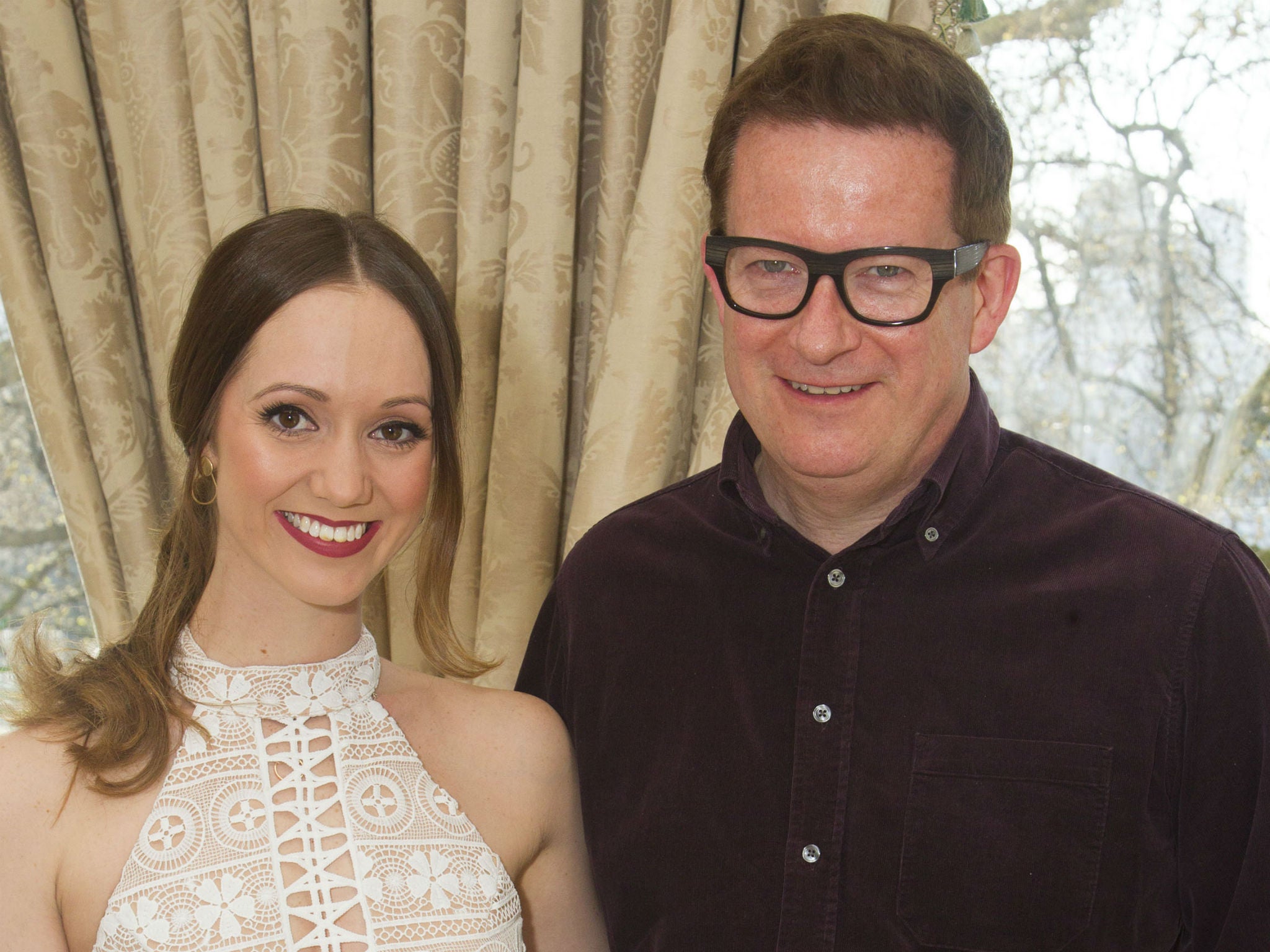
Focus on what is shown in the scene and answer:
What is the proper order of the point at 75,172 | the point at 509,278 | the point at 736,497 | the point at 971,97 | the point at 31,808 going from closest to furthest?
the point at 31,808 < the point at 971,97 < the point at 736,497 < the point at 509,278 < the point at 75,172

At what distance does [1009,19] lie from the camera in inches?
81.6

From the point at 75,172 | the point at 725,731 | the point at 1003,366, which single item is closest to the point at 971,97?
the point at 725,731

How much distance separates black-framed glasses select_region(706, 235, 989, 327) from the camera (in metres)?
1.27

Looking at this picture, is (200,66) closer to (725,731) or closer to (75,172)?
(75,172)

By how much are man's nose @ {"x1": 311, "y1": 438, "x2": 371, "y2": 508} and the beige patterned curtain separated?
58 centimetres

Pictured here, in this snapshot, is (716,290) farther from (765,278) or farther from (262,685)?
(262,685)

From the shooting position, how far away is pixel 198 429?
1335mm

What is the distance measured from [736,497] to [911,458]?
22cm

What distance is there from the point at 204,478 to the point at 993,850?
0.94 meters

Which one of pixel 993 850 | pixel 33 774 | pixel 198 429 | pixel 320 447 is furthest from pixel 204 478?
pixel 993 850

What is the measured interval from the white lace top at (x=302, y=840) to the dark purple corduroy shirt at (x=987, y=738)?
257 mm

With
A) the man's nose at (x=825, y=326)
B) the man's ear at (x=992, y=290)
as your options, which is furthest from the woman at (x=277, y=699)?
the man's ear at (x=992, y=290)

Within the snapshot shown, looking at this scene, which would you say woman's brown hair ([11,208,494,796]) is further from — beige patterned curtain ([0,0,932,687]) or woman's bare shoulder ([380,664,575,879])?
beige patterned curtain ([0,0,932,687])

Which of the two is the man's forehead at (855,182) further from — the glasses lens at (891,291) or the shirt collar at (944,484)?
the shirt collar at (944,484)
